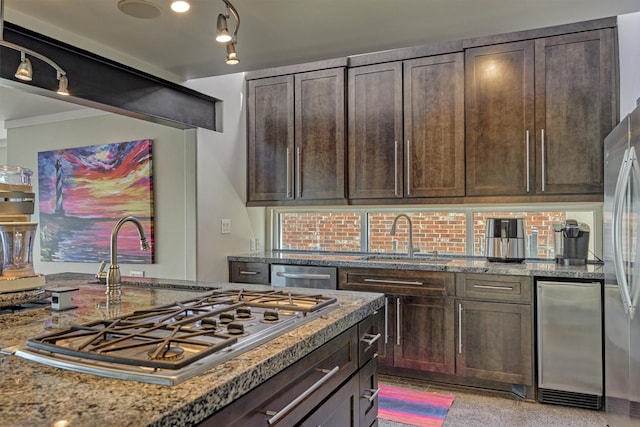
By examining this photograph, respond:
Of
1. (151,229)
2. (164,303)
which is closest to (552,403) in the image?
(164,303)

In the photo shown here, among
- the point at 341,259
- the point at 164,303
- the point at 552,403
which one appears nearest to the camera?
the point at 164,303

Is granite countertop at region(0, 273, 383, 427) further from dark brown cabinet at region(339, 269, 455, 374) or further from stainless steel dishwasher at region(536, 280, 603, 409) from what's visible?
stainless steel dishwasher at region(536, 280, 603, 409)

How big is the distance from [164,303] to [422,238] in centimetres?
265

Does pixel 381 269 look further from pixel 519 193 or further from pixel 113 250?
pixel 113 250

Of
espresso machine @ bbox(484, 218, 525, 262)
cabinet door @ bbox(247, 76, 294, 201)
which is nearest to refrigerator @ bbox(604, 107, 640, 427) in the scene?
espresso machine @ bbox(484, 218, 525, 262)

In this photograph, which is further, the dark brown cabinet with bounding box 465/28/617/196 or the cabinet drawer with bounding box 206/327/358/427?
the dark brown cabinet with bounding box 465/28/617/196

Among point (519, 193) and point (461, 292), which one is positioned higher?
point (519, 193)

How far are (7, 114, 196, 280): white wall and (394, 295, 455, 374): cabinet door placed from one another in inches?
67.5

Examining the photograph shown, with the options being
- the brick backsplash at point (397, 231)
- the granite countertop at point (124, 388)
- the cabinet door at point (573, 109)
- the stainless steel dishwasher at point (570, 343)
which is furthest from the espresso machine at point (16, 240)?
the cabinet door at point (573, 109)

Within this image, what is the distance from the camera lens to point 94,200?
427 centimetres

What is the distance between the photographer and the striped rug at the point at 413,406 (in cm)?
268

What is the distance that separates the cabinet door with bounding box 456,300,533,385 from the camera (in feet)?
9.56

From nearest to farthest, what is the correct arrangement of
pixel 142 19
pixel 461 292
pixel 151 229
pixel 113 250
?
pixel 113 250
pixel 142 19
pixel 461 292
pixel 151 229

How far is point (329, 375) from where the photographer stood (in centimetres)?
134
